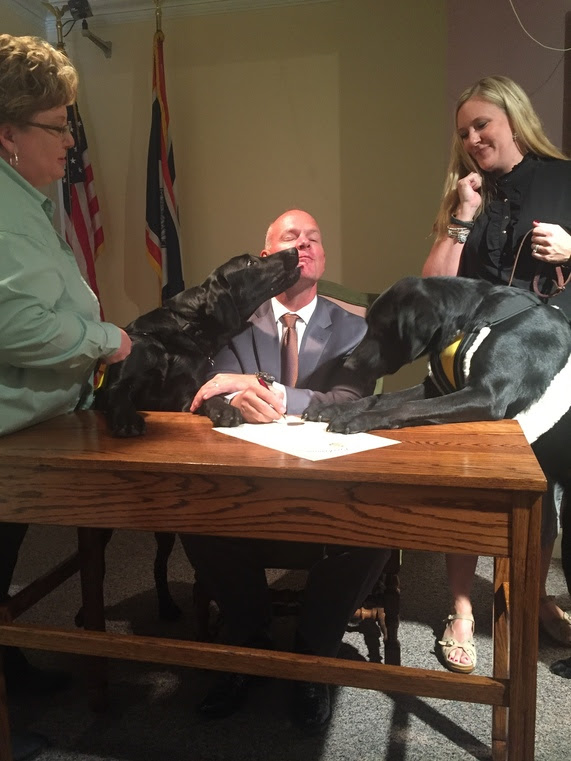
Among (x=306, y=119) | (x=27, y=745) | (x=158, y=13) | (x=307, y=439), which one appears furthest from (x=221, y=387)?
(x=158, y=13)

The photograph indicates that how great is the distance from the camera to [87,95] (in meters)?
3.59

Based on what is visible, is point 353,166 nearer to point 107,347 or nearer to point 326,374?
point 326,374

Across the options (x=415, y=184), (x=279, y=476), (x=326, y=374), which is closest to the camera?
(x=279, y=476)

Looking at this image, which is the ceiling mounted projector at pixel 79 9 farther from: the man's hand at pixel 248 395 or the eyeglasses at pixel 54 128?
the man's hand at pixel 248 395

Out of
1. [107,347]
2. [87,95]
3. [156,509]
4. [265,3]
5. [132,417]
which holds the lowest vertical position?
[156,509]

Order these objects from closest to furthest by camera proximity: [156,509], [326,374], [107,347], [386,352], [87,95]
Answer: [156,509]
[107,347]
[386,352]
[326,374]
[87,95]

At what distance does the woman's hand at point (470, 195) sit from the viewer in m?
1.68

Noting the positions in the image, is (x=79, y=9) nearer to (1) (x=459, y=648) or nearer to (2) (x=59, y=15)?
(2) (x=59, y=15)

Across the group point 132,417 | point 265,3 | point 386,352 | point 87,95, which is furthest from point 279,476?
point 87,95

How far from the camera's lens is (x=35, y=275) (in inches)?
54.7

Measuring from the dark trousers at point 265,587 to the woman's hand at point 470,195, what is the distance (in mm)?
905

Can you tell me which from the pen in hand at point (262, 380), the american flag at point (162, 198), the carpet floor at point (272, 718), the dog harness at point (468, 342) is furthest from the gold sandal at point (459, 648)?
the american flag at point (162, 198)

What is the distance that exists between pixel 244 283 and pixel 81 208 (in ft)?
6.89

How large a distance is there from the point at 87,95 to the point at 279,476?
124 inches
